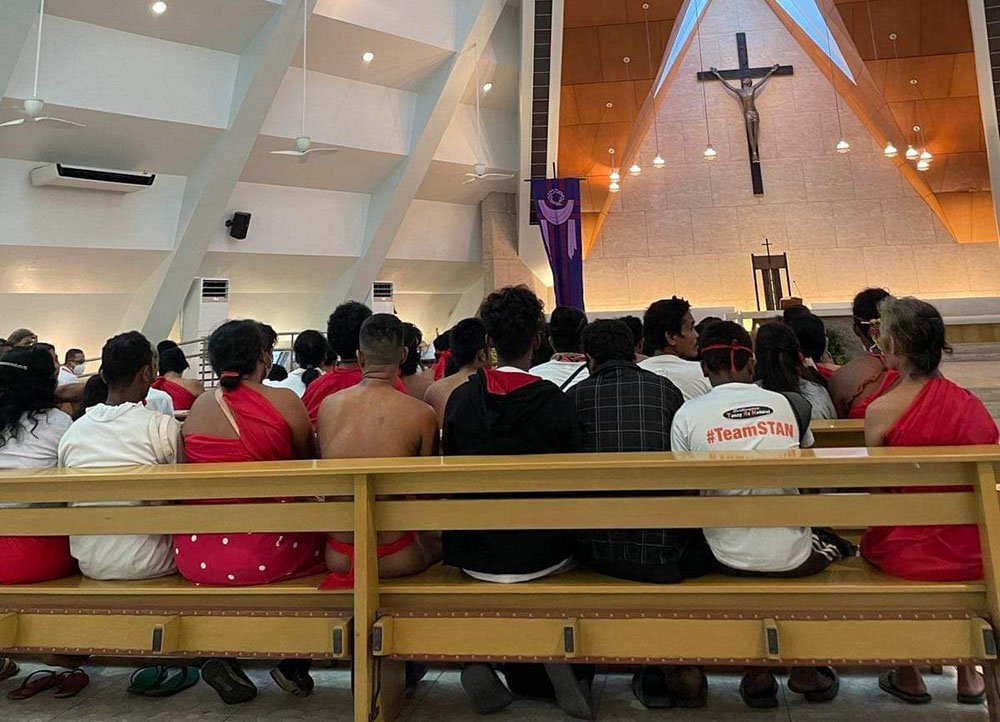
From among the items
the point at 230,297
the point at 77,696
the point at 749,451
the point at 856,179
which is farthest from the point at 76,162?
the point at 856,179

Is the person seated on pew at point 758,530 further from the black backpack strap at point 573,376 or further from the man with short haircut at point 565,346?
the man with short haircut at point 565,346

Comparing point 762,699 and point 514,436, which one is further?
point 514,436

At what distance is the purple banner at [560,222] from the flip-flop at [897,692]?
8.39m

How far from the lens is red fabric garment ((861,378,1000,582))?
66.5 inches

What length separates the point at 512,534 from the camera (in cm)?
182

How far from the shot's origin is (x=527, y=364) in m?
2.18

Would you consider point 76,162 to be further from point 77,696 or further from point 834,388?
point 834,388

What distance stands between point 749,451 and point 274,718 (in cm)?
151

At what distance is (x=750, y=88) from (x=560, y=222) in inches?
193

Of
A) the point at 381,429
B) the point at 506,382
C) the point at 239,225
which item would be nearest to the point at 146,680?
the point at 381,429

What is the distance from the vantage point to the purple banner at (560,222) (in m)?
9.99

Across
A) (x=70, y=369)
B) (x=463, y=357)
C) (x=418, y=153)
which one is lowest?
(x=463, y=357)

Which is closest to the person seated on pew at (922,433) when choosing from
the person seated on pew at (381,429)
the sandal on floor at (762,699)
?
the sandal on floor at (762,699)

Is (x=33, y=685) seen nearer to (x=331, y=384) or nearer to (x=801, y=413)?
(x=331, y=384)
